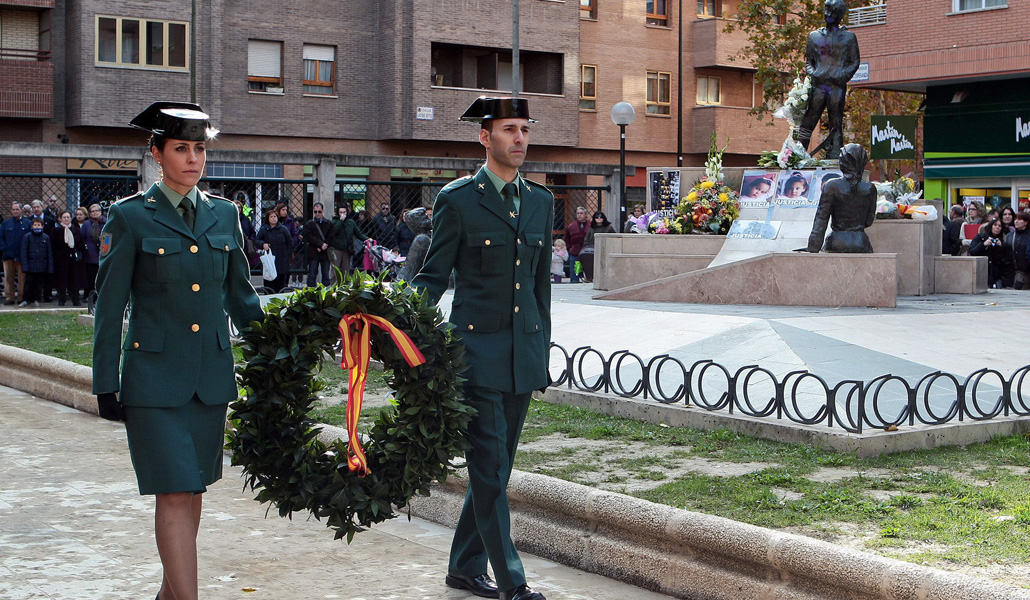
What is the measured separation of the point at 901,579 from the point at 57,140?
33180 millimetres

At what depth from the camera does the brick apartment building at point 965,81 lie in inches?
1122

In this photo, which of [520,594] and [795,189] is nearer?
[520,594]

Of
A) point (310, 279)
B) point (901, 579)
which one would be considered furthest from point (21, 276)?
point (901, 579)

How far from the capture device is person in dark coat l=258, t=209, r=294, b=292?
2148 centimetres

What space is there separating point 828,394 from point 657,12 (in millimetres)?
37877

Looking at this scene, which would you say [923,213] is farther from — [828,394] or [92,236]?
[92,236]

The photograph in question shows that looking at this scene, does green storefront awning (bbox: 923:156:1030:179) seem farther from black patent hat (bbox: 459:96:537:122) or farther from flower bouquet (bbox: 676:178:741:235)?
black patent hat (bbox: 459:96:537:122)

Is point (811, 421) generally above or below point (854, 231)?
below

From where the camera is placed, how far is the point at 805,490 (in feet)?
20.9

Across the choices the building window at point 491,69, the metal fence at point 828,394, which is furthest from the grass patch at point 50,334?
the building window at point 491,69

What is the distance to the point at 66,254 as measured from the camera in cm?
2138

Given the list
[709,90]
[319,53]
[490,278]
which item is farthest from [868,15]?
[490,278]

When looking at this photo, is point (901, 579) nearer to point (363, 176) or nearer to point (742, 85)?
point (363, 176)

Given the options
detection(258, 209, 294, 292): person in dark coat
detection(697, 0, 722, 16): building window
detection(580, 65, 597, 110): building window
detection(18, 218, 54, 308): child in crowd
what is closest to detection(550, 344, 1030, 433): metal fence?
detection(258, 209, 294, 292): person in dark coat
